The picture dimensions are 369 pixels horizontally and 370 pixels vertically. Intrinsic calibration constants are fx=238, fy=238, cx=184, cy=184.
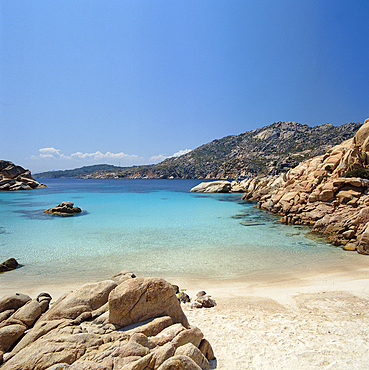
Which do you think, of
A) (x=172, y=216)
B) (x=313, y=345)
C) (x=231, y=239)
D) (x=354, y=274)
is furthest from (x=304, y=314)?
(x=172, y=216)

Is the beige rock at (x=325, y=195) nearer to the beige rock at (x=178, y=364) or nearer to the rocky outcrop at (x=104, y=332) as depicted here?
the rocky outcrop at (x=104, y=332)

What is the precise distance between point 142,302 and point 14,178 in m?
102

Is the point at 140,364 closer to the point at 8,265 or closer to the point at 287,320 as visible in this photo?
the point at 287,320

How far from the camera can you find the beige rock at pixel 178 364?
14.3ft

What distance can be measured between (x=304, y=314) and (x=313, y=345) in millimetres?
2113

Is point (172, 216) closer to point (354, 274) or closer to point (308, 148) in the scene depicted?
point (354, 274)

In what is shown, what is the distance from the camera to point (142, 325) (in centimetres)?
592

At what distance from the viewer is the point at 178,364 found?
443 centimetres

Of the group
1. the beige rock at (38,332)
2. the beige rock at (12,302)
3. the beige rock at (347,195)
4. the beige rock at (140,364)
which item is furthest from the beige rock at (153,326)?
the beige rock at (347,195)

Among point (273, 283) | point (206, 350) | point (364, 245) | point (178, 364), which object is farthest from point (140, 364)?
point (364, 245)

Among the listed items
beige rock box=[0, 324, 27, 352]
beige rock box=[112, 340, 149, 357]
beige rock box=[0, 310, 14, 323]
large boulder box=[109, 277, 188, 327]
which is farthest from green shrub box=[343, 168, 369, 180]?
beige rock box=[0, 310, 14, 323]

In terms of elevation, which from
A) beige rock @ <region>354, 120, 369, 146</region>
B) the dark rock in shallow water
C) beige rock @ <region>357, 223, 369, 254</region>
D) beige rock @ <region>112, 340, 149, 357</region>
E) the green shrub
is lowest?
the dark rock in shallow water

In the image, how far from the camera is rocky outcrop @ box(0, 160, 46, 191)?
269ft

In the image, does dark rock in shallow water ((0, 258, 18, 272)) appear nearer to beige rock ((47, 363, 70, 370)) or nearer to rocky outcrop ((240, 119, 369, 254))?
beige rock ((47, 363, 70, 370))
